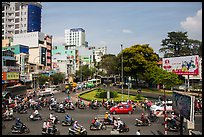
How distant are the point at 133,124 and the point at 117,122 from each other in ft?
9.23

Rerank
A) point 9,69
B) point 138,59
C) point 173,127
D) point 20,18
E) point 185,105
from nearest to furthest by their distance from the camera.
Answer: point 185,105, point 173,127, point 9,69, point 138,59, point 20,18

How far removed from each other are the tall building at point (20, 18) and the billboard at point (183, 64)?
5726 cm

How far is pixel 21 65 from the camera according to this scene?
161 feet

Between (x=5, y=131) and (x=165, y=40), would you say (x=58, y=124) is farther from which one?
(x=165, y=40)

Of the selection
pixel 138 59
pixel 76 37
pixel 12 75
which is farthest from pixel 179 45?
pixel 76 37

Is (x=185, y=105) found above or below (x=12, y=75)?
below

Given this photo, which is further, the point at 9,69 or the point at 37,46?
the point at 37,46

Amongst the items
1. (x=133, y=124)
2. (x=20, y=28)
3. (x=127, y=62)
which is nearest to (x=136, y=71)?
(x=127, y=62)

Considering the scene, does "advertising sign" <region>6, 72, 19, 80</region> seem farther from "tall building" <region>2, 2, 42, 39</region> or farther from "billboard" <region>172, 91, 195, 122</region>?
"tall building" <region>2, 2, 42, 39</region>

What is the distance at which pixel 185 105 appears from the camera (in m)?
12.5

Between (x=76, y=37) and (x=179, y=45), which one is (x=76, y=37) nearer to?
(x=76, y=37)

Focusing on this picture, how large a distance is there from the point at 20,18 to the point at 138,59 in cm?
5709

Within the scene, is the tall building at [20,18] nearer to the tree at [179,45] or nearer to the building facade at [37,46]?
the building facade at [37,46]

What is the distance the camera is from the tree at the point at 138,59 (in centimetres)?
4612
